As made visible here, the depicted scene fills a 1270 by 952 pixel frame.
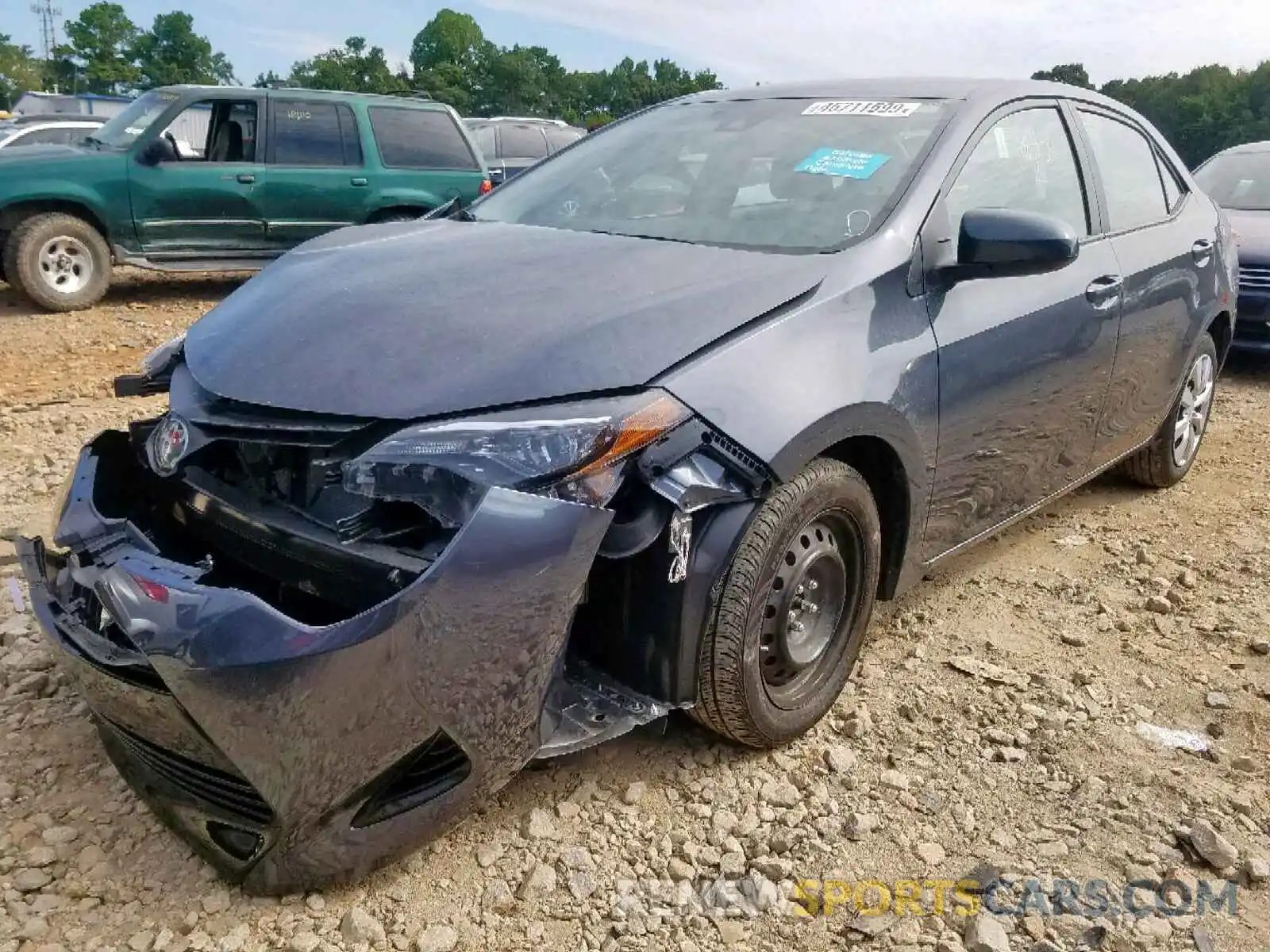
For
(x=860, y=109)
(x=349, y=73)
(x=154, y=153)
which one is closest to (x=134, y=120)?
(x=154, y=153)

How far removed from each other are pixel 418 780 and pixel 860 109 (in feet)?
7.67

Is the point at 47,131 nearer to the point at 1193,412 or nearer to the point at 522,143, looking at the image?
the point at 522,143

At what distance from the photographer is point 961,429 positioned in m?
2.77

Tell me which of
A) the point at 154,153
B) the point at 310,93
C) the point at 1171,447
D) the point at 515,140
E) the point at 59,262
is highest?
the point at 310,93

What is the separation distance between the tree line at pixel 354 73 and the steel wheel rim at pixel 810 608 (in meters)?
67.8

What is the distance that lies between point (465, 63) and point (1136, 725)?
97.2 meters

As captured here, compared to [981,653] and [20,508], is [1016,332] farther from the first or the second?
[20,508]

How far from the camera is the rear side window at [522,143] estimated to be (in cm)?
1420

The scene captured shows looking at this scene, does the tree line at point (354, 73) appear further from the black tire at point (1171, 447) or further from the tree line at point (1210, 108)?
the black tire at point (1171, 447)

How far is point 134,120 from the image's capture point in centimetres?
836

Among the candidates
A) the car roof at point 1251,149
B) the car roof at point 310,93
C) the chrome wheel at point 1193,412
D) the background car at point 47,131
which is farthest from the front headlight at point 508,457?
the background car at point 47,131

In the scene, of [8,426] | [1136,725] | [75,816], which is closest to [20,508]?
[8,426]

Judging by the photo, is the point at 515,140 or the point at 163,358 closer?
the point at 163,358

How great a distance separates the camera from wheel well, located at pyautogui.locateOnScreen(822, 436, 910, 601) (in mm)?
2521
